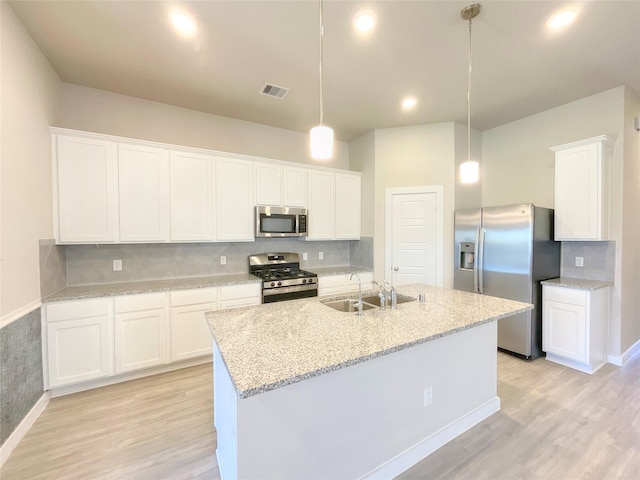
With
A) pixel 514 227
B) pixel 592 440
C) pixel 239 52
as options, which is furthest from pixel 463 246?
pixel 239 52

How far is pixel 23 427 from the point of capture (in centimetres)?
210

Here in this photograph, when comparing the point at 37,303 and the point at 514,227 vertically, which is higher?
the point at 514,227

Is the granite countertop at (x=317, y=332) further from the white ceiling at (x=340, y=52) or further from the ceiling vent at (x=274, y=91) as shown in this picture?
the ceiling vent at (x=274, y=91)

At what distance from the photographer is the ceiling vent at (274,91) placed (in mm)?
3059

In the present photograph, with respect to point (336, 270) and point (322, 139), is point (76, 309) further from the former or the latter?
point (336, 270)

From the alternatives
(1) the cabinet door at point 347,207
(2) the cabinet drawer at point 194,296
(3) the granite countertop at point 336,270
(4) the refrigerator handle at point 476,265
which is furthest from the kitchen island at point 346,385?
(1) the cabinet door at point 347,207

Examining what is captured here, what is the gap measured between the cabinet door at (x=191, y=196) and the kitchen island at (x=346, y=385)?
1.61 meters

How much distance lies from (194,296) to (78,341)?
1.03 meters

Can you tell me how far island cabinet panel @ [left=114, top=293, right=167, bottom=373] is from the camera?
2.76 metres

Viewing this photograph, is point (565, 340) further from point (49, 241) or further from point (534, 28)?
point (49, 241)

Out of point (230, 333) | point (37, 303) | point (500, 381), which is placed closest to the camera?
point (230, 333)

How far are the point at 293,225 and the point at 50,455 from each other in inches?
118

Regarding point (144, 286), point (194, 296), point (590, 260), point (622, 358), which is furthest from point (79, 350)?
point (622, 358)

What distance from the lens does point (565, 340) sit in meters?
3.12
